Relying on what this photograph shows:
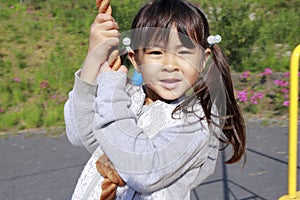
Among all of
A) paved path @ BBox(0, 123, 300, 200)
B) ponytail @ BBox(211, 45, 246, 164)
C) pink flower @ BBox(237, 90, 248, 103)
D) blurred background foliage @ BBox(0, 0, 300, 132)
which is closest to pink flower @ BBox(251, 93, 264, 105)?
pink flower @ BBox(237, 90, 248, 103)

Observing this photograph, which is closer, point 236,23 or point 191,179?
point 191,179

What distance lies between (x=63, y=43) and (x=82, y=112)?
6.19m

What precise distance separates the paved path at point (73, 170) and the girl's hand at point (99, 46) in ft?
7.83

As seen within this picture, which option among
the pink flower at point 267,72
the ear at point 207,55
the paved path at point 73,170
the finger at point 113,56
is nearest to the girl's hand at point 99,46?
the finger at point 113,56

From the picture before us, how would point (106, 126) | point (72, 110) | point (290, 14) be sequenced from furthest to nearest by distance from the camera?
point (290, 14)
point (72, 110)
point (106, 126)

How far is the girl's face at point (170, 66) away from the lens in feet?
3.74

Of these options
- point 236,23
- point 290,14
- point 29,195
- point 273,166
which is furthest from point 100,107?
point 290,14

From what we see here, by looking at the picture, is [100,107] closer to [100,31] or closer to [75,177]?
[100,31]

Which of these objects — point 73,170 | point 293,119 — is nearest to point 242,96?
point 73,170

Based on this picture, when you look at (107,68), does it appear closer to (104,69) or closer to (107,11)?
(104,69)

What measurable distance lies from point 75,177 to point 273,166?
5.14 feet

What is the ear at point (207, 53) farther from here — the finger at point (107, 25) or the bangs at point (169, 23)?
the finger at point (107, 25)

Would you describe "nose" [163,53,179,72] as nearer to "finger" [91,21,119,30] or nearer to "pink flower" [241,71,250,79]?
"finger" [91,21,119,30]

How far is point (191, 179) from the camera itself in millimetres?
1234
